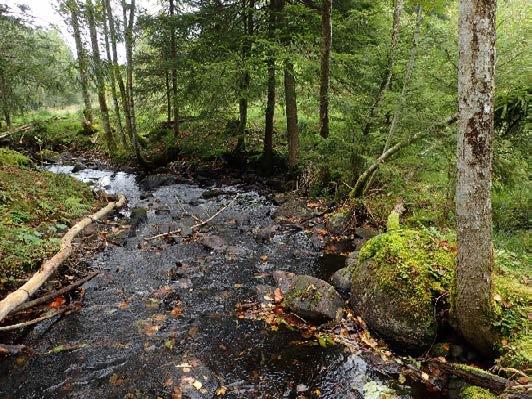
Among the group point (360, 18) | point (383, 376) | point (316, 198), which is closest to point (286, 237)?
point (316, 198)

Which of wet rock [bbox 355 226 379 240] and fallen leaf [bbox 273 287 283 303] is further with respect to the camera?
wet rock [bbox 355 226 379 240]

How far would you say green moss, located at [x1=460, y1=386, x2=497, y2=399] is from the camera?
4027mm

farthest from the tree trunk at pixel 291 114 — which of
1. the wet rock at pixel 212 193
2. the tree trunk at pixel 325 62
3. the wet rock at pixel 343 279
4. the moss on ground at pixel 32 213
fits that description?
the wet rock at pixel 343 279

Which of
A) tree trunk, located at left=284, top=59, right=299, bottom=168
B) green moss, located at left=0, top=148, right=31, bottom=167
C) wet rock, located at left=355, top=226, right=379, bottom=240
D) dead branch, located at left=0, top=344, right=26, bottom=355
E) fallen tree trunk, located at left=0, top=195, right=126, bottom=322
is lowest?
dead branch, located at left=0, top=344, right=26, bottom=355

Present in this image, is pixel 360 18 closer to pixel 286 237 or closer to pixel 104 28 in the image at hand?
pixel 286 237

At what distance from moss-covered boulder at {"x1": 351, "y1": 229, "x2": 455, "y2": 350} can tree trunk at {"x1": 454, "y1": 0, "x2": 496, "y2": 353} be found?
64cm

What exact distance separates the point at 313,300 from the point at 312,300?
0.02 meters

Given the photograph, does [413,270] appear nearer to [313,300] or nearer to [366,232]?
[313,300]

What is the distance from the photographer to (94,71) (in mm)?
15125

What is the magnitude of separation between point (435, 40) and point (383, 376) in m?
6.50

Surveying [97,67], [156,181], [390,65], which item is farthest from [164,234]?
[97,67]

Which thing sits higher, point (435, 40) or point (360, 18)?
point (360, 18)

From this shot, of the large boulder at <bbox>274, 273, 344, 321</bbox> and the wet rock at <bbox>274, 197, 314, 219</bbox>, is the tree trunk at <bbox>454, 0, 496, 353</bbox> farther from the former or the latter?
the wet rock at <bbox>274, 197, 314, 219</bbox>

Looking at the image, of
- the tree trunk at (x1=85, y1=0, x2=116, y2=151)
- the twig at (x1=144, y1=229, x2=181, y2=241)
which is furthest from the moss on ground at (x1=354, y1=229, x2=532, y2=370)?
the tree trunk at (x1=85, y1=0, x2=116, y2=151)
